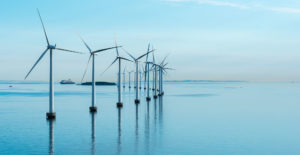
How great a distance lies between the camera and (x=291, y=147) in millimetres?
33656

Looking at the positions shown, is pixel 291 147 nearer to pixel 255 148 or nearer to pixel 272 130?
pixel 255 148

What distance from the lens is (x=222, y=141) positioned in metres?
35.5

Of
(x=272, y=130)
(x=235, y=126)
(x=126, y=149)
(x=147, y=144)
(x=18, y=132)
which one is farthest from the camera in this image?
(x=235, y=126)

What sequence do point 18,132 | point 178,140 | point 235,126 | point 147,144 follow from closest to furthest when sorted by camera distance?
1. point 147,144
2. point 178,140
3. point 18,132
4. point 235,126

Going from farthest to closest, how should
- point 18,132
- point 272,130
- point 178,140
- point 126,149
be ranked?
point 272,130 → point 18,132 → point 178,140 → point 126,149

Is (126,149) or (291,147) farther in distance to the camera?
(291,147)

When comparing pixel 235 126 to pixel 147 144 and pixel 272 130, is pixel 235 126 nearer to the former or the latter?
pixel 272 130

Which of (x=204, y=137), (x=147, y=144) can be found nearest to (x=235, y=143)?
(x=204, y=137)

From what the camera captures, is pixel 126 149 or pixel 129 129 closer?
pixel 126 149

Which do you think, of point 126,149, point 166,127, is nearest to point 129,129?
point 166,127

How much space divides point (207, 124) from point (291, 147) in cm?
1734

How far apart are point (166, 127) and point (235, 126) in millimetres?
9936

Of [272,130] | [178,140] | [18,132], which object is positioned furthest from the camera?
[272,130]

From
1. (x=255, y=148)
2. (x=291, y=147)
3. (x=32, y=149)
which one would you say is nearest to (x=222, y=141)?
(x=255, y=148)
